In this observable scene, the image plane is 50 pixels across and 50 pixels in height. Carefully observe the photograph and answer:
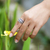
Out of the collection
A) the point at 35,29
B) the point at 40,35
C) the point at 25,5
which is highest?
the point at 35,29

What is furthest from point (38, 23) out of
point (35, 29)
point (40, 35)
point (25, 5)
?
point (25, 5)

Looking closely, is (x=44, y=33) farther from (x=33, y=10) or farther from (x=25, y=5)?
(x=33, y=10)

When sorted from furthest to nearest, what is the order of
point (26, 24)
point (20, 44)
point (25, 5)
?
point (25, 5) < point (20, 44) < point (26, 24)

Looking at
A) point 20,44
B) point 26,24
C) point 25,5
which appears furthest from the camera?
point 25,5

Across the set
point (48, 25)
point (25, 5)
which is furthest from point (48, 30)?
point (25, 5)

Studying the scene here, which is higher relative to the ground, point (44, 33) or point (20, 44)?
point (44, 33)

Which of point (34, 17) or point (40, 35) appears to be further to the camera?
point (40, 35)

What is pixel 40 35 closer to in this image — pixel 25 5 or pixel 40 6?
pixel 25 5
